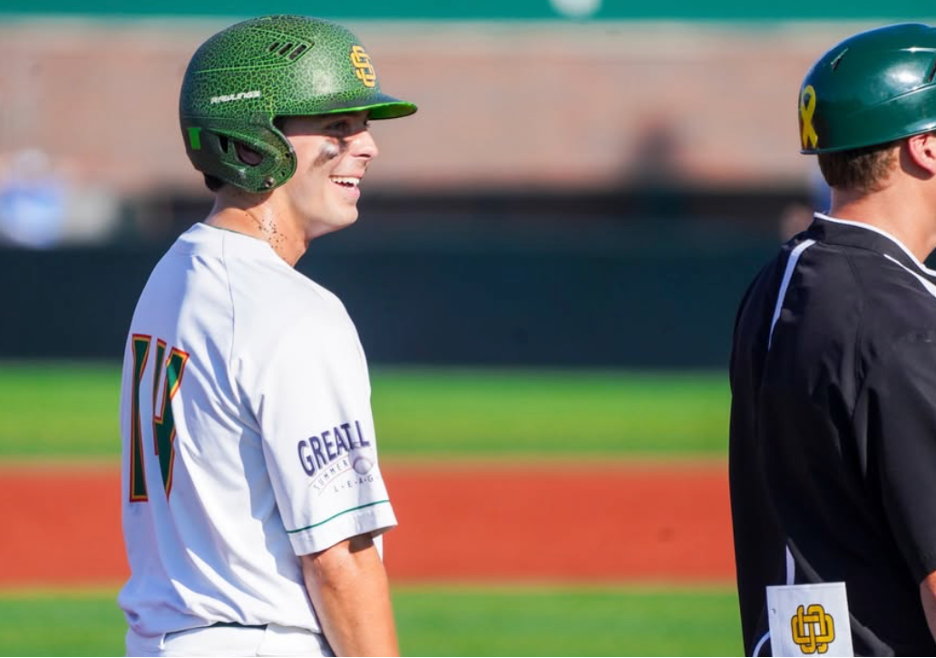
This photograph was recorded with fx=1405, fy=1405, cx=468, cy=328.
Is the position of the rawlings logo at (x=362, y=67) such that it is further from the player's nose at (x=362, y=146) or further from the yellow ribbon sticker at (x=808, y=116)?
the yellow ribbon sticker at (x=808, y=116)

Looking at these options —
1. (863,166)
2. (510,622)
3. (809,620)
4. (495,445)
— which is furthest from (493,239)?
(809,620)

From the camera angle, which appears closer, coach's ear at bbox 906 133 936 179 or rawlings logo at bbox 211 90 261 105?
rawlings logo at bbox 211 90 261 105

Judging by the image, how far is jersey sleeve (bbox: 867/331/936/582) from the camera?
2703mm

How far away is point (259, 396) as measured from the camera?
255 cm

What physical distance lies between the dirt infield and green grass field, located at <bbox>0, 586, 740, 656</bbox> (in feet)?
1.71

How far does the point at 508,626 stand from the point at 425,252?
13764 mm

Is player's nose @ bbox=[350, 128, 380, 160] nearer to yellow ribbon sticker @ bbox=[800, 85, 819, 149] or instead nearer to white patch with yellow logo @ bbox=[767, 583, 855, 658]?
yellow ribbon sticker @ bbox=[800, 85, 819, 149]

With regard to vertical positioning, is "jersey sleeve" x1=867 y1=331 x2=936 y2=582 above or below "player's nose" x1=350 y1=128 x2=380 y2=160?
below

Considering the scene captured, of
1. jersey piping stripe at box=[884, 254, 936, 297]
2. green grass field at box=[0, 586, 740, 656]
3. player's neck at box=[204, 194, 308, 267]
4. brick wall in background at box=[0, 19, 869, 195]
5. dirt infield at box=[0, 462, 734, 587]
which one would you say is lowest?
green grass field at box=[0, 586, 740, 656]

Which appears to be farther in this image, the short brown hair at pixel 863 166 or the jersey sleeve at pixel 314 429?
the short brown hair at pixel 863 166

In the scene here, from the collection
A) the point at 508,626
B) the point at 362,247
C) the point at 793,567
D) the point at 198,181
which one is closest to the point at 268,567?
the point at 793,567

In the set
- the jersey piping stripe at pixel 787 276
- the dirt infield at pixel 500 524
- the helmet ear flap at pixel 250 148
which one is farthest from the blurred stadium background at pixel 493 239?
the helmet ear flap at pixel 250 148

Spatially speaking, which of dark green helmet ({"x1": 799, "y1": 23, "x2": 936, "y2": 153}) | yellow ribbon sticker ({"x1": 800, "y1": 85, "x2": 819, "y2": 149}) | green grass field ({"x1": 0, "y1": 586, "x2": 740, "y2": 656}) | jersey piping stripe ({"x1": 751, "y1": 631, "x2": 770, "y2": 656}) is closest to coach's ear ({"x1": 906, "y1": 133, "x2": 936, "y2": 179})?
dark green helmet ({"x1": 799, "y1": 23, "x2": 936, "y2": 153})

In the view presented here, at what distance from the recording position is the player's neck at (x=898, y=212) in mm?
2982
